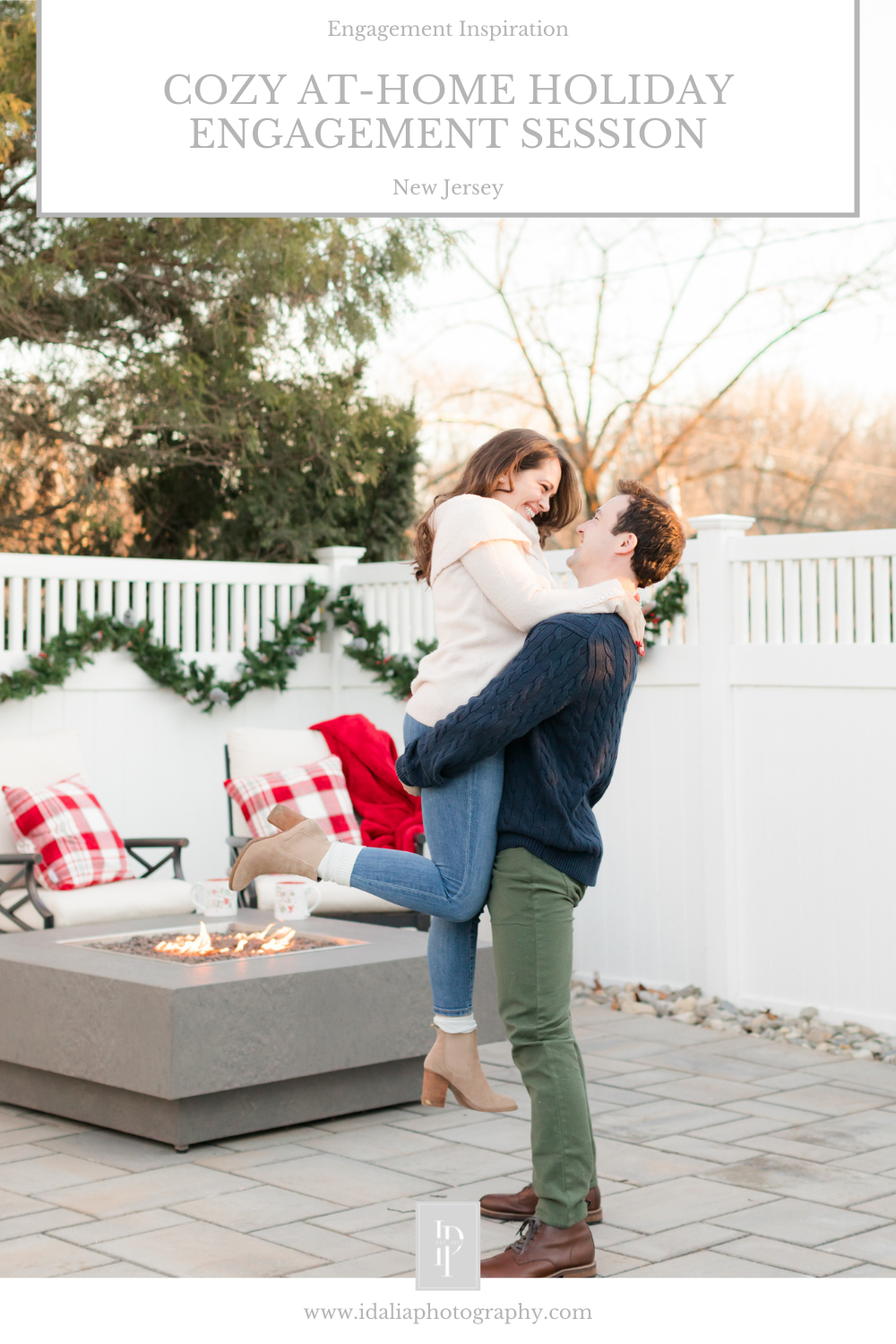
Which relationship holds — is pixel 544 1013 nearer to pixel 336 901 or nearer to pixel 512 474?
pixel 512 474

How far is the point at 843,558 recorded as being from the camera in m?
5.31

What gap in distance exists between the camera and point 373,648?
6.89 m

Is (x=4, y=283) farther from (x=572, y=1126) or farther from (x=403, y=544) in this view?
(x=572, y=1126)

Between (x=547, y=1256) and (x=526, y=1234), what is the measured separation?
8cm

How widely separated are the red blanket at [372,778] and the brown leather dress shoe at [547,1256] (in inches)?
126

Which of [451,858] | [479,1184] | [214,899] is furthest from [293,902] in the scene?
[451,858]

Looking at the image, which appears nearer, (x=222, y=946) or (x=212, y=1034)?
(x=212, y=1034)

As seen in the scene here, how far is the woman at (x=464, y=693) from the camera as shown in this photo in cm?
269

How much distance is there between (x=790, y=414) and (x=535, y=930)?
10937 millimetres

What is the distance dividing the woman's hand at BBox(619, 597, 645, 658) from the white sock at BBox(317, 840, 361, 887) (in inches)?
25.8

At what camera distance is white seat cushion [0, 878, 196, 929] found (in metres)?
4.96

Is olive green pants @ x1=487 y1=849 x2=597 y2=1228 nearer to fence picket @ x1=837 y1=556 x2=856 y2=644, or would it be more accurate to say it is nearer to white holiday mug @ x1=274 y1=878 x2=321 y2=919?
white holiday mug @ x1=274 y1=878 x2=321 y2=919

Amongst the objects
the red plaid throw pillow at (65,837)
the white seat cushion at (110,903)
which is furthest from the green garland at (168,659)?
the white seat cushion at (110,903)
